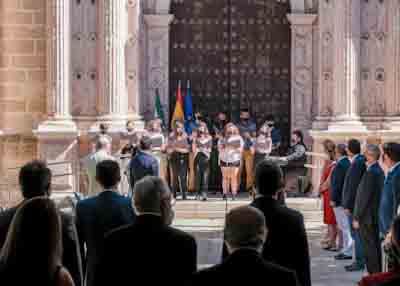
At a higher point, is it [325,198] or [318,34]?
[318,34]

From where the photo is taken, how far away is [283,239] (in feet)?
20.8

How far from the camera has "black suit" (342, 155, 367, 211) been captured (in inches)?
444

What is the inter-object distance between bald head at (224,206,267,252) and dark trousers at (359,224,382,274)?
6.60m

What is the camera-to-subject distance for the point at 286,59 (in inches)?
755

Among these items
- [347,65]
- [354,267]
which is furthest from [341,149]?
[347,65]

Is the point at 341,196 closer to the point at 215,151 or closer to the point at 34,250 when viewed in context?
the point at 215,151

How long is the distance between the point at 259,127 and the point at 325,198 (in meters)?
5.62

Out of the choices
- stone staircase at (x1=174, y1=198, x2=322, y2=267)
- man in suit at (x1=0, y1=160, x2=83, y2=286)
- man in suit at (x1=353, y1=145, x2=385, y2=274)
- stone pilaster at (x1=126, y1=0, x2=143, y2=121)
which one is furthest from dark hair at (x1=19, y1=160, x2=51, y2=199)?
stone pilaster at (x1=126, y1=0, x2=143, y2=121)

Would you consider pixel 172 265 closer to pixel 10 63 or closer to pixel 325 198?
pixel 325 198

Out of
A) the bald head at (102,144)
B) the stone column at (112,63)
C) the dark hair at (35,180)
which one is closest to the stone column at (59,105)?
the stone column at (112,63)

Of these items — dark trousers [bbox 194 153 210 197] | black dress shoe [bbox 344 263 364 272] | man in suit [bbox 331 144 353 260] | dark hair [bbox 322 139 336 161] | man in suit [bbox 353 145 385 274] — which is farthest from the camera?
dark trousers [bbox 194 153 210 197]

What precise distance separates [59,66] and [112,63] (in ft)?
3.13

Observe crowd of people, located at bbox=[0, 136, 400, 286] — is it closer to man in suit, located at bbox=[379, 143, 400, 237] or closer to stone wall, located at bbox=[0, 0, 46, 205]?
man in suit, located at bbox=[379, 143, 400, 237]

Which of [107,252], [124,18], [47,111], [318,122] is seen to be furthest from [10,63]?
[107,252]
